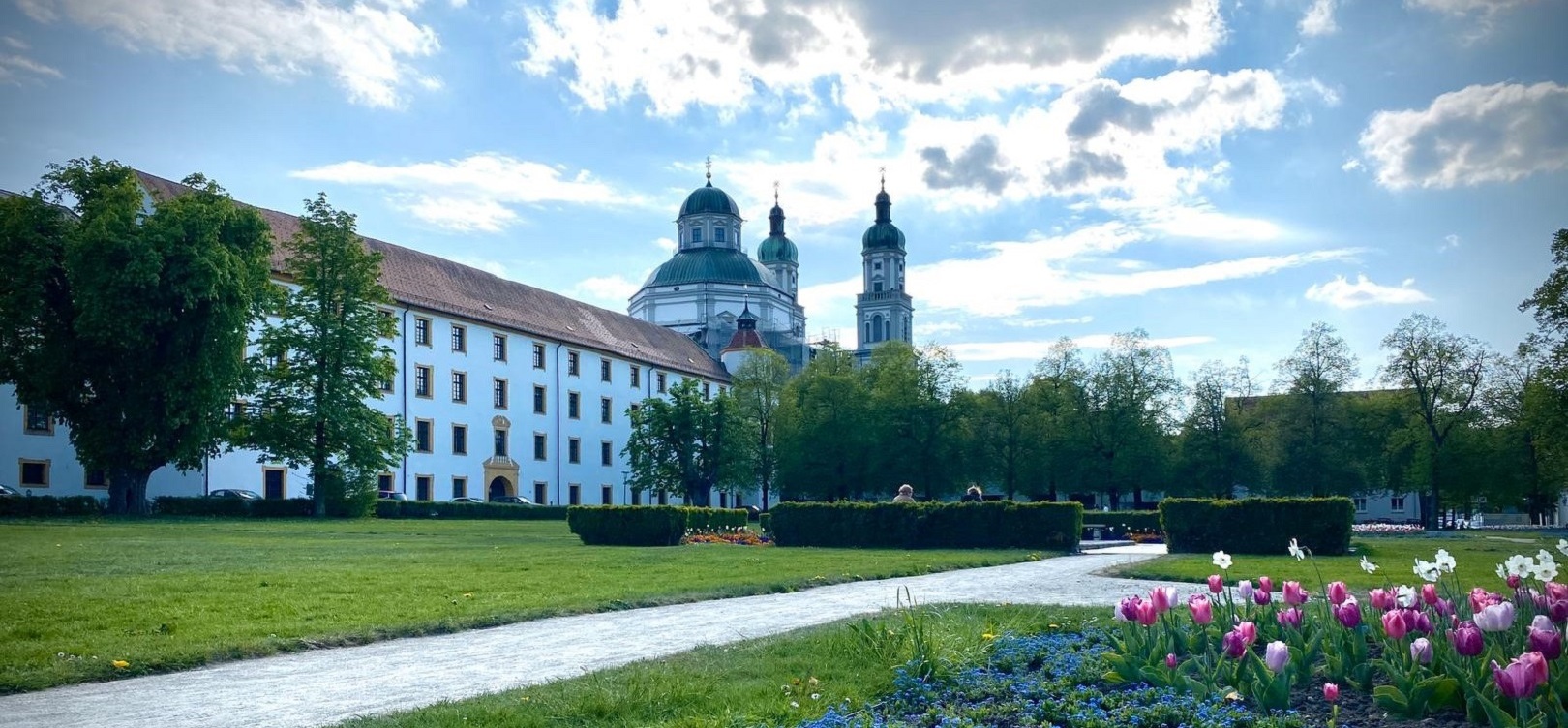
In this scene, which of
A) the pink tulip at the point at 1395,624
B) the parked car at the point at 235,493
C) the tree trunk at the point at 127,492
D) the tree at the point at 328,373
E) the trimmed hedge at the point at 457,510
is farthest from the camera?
the trimmed hedge at the point at 457,510

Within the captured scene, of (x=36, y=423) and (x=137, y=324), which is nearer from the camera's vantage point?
(x=137, y=324)

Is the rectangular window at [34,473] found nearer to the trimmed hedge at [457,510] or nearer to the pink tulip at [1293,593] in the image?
the trimmed hedge at [457,510]

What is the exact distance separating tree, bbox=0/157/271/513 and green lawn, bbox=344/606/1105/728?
32.2m

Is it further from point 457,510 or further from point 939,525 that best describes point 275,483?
point 939,525

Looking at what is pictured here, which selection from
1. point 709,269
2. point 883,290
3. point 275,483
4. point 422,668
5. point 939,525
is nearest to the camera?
point 422,668

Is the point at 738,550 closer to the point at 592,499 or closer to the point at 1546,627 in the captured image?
the point at 1546,627

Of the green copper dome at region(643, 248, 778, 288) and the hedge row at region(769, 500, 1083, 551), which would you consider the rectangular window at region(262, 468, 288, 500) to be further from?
the green copper dome at region(643, 248, 778, 288)

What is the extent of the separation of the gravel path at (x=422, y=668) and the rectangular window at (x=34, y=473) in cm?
3767

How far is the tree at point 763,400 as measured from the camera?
6769 cm

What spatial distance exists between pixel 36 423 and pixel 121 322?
33.8 ft

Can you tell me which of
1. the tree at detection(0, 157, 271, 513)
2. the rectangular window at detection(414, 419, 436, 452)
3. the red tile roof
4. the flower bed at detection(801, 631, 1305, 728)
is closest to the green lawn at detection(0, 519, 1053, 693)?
the flower bed at detection(801, 631, 1305, 728)

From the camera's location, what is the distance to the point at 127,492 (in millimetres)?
37031

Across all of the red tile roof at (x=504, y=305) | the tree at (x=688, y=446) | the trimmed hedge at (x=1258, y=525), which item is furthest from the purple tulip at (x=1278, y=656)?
the tree at (x=688, y=446)

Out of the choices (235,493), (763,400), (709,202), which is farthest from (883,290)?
(235,493)
